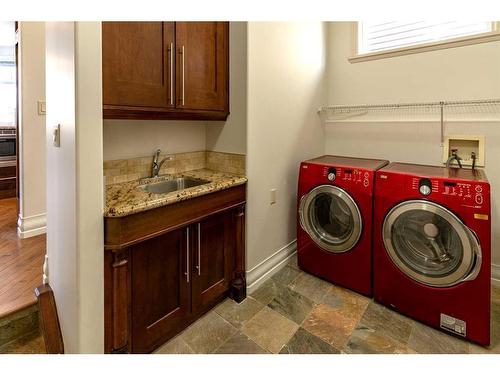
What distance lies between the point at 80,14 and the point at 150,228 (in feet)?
3.00

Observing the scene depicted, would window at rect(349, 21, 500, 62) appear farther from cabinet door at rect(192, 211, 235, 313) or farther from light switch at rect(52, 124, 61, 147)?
light switch at rect(52, 124, 61, 147)

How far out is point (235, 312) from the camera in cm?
190

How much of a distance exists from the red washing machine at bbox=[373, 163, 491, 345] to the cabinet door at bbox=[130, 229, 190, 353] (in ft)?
4.26

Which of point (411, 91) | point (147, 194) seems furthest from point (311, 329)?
point (411, 91)

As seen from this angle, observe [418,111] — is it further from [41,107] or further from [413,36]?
[41,107]

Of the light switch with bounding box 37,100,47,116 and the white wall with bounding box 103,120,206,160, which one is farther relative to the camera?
the light switch with bounding box 37,100,47,116

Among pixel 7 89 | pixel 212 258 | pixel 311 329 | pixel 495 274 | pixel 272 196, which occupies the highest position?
pixel 7 89

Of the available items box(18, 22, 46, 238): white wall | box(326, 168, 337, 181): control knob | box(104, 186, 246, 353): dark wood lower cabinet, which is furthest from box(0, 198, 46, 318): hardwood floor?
box(326, 168, 337, 181): control knob

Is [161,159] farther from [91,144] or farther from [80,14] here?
[80,14]

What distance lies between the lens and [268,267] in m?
2.32

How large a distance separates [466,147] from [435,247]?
3.37 feet

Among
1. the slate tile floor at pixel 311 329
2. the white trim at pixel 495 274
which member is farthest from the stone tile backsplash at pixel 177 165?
the white trim at pixel 495 274

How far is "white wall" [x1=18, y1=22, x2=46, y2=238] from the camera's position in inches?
95.2

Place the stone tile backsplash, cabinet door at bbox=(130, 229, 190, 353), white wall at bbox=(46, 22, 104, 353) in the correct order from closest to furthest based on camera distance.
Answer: white wall at bbox=(46, 22, 104, 353)
cabinet door at bbox=(130, 229, 190, 353)
the stone tile backsplash
